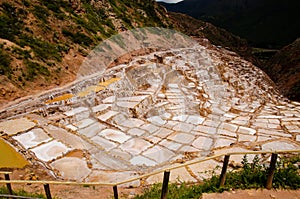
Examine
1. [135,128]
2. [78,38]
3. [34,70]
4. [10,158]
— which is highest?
[78,38]

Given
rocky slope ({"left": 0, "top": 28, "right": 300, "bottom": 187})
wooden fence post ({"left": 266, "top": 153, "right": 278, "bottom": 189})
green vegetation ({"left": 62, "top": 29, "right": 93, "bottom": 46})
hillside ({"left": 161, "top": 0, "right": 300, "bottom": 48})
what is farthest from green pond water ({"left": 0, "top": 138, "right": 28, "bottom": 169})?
hillside ({"left": 161, "top": 0, "right": 300, "bottom": 48})

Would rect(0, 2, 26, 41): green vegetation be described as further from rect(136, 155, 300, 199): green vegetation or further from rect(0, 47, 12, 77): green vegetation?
rect(136, 155, 300, 199): green vegetation

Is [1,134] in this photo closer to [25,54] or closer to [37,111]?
[37,111]

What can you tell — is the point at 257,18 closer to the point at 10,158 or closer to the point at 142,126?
the point at 142,126

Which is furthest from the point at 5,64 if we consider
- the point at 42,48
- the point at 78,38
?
the point at 78,38

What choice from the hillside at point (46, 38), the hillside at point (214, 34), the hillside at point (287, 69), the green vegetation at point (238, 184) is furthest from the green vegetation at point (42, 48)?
the hillside at point (214, 34)

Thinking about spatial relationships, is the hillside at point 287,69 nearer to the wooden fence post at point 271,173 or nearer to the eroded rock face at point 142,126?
the eroded rock face at point 142,126

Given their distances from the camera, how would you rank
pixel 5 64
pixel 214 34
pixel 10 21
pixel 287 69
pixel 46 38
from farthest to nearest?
pixel 214 34 < pixel 287 69 < pixel 46 38 < pixel 10 21 < pixel 5 64
